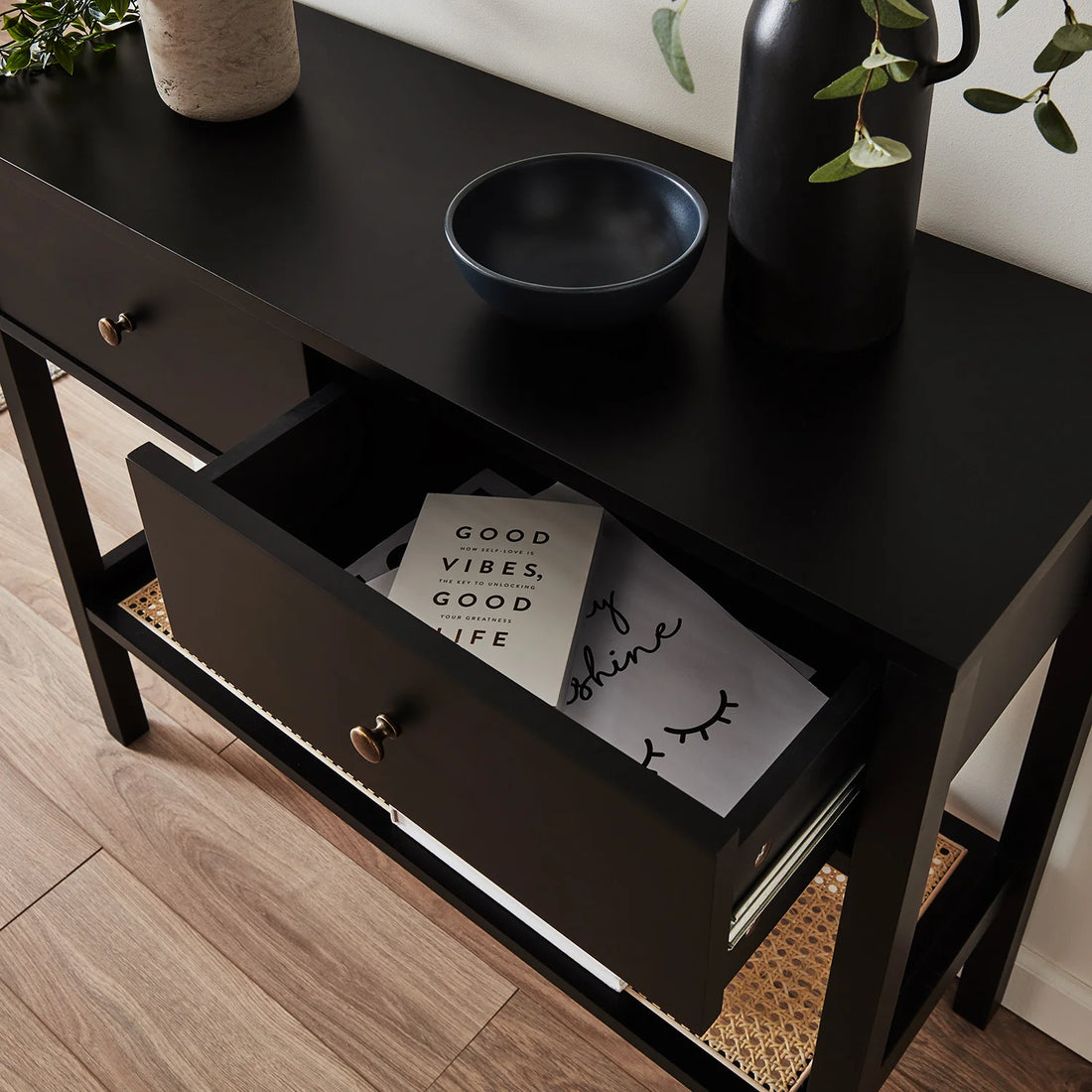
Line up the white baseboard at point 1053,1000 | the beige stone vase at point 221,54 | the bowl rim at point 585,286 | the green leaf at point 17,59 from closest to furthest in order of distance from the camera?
the bowl rim at point 585,286 < the beige stone vase at point 221,54 < the green leaf at point 17,59 < the white baseboard at point 1053,1000

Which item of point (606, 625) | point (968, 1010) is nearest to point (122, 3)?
point (606, 625)

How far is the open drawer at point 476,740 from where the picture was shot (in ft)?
2.04

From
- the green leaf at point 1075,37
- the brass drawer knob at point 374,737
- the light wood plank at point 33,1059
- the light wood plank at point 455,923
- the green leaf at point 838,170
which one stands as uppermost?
the green leaf at point 1075,37

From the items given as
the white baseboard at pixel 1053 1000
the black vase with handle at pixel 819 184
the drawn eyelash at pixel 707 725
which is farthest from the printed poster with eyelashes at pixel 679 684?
the white baseboard at pixel 1053 1000

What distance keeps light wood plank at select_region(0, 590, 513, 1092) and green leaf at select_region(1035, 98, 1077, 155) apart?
36.9 inches

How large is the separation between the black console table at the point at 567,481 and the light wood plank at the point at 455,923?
287 mm

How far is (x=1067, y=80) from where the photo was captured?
0.80 metres

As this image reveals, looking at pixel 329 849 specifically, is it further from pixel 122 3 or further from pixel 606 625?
pixel 122 3

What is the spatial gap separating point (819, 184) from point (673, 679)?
0.33 metres

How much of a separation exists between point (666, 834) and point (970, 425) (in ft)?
1.00

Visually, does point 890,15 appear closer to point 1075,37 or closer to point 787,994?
point 1075,37

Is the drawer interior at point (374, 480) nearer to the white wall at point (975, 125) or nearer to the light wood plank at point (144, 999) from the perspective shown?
the white wall at point (975, 125)

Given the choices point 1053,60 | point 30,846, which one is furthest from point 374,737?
point 30,846

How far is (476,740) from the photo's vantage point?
0.68 meters
